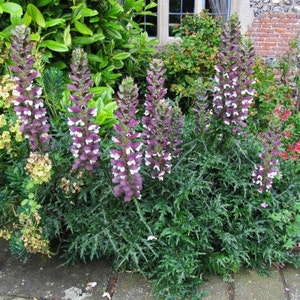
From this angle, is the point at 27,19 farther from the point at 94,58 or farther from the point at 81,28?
the point at 94,58

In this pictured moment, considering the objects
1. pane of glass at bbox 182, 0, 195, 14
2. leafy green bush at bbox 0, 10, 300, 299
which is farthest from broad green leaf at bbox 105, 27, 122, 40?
pane of glass at bbox 182, 0, 195, 14

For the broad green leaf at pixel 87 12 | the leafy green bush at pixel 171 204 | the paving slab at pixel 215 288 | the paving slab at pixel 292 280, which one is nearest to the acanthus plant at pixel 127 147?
the leafy green bush at pixel 171 204

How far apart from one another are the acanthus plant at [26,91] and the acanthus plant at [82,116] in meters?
0.22

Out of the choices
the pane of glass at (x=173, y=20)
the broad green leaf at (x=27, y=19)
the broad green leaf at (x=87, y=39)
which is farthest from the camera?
the pane of glass at (x=173, y=20)

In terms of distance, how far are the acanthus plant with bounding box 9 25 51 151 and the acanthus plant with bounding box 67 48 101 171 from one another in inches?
8.8

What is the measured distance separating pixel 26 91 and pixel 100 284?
1.25 m

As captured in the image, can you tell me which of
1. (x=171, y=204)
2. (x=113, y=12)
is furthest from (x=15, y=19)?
(x=171, y=204)

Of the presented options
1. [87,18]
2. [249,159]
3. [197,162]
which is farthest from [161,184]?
[87,18]

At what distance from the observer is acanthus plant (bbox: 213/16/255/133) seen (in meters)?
2.44

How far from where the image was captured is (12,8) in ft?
10.2

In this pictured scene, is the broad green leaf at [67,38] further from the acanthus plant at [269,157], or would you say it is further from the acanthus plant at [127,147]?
the acanthus plant at [269,157]

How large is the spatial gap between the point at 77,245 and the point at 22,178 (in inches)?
22.4

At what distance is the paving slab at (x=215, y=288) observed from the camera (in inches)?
94.7

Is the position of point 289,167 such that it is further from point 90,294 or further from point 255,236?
point 90,294
